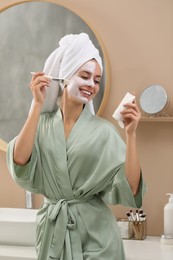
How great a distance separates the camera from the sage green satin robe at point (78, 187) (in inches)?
67.9

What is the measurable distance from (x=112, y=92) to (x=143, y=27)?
1.07 feet

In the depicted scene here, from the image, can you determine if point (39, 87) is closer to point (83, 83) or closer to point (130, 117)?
point (83, 83)

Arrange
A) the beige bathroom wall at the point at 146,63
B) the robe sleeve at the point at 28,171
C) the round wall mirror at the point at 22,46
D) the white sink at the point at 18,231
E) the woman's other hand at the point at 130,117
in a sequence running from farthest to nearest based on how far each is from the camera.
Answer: the round wall mirror at the point at 22,46 → the beige bathroom wall at the point at 146,63 → the white sink at the point at 18,231 → the robe sleeve at the point at 28,171 → the woman's other hand at the point at 130,117

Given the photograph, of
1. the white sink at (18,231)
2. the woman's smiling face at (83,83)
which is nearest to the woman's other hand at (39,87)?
the woman's smiling face at (83,83)

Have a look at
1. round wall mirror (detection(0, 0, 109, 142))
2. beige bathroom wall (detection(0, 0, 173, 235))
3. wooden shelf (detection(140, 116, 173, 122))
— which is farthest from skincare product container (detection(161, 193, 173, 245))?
round wall mirror (detection(0, 0, 109, 142))

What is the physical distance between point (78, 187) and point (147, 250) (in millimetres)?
578

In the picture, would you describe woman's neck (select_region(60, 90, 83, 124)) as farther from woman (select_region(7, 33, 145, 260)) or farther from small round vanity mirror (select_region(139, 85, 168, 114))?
small round vanity mirror (select_region(139, 85, 168, 114))

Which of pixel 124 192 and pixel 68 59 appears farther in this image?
pixel 68 59

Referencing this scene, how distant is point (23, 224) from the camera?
2.24 metres

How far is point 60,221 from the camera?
1753mm

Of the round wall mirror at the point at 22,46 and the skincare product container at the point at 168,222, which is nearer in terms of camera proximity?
the skincare product container at the point at 168,222


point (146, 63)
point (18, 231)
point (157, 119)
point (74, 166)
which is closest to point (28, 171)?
point (74, 166)

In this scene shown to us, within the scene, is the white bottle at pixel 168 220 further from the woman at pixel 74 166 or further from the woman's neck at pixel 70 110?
Result: the woman's neck at pixel 70 110

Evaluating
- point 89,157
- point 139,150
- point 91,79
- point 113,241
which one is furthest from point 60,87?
point 139,150
